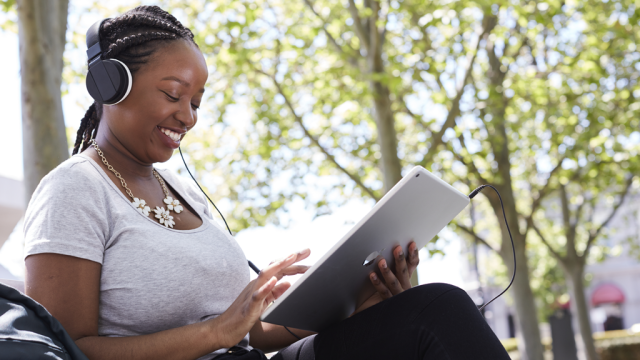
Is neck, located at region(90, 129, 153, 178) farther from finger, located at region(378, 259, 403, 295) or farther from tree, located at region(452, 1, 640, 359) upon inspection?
tree, located at region(452, 1, 640, 359)

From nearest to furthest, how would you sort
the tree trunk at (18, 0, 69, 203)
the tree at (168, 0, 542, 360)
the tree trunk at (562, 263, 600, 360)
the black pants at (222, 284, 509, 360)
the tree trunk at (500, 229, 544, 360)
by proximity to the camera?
1. the black pants at (222, 284, 509, 360)
2. the tree trunk at (18, 0, 69, 203)
3. the tree at (168, 0, 542, 360)
4. the tree trunk at (500, 229, 544, 360)
5. the tree trunk at (562, 263, 600, 360)

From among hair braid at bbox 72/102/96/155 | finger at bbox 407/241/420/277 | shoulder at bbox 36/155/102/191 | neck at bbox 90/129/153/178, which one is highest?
hair braid at bbox 72/102/96/155

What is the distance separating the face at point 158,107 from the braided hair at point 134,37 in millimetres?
33

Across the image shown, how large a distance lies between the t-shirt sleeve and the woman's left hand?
853 millimetres

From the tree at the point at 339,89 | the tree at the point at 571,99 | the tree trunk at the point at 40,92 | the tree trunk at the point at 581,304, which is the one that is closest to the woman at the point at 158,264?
the tree trunk at the point at 40,92

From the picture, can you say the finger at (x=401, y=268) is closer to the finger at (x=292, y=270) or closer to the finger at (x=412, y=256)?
the finger at (x=412, y=256)

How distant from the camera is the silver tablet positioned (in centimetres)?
147

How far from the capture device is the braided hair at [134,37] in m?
1.81

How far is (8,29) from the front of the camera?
5.80 metres

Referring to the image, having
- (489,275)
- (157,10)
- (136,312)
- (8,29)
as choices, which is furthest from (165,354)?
(489,275)

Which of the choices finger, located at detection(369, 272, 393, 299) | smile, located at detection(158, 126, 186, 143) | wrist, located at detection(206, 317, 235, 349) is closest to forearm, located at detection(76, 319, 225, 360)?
wrist, located at detection(206, 317, 235, 349)

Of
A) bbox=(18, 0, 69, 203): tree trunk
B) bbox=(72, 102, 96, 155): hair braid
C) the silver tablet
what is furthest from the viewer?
bbox=(18, 0, 69, 203): tree trunk

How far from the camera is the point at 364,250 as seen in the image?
1623 mm

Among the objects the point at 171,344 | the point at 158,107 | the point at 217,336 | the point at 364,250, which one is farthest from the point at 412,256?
the point at 158,107
